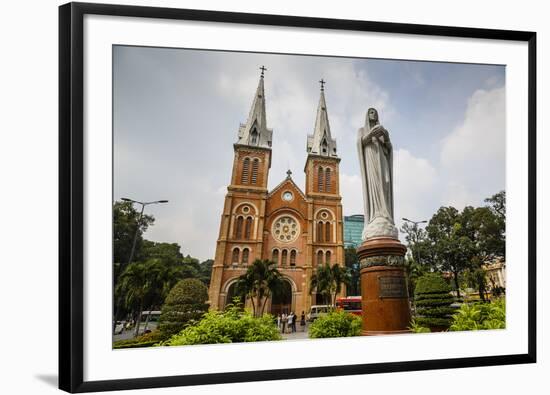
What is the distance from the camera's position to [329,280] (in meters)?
9.42

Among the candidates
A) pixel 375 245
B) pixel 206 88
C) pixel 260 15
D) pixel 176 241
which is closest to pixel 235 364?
pixel 176 241

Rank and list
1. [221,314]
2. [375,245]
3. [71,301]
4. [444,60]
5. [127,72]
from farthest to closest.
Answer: [375,245]
[444,60]
[221,314]
[127,72]
[71,301]

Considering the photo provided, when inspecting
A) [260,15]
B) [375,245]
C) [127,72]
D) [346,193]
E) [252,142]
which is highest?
[260,15]

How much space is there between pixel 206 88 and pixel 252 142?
3.40ft

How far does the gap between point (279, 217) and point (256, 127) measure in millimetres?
1585

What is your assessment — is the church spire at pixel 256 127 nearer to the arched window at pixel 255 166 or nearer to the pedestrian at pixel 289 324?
the arched window at pixel 255 166

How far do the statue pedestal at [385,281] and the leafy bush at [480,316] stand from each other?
74cm

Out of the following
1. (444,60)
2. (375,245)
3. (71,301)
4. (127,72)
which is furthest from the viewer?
(375,245)

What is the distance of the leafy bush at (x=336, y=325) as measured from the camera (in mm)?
8547

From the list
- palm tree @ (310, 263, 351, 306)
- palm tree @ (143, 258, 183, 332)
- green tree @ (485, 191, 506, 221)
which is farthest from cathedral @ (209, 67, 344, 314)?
green tree @ (485, 191, 506, 221)

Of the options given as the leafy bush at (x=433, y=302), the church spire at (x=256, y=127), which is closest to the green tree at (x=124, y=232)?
the church spire at (x=256, y=127)

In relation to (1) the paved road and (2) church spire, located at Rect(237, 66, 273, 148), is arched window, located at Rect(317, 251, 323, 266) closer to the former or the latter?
(1) the paved road

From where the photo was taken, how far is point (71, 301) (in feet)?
22.5

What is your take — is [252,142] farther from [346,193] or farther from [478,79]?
[478,79]
